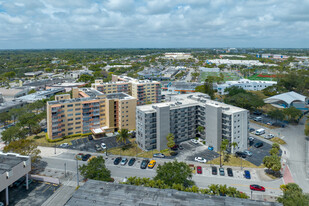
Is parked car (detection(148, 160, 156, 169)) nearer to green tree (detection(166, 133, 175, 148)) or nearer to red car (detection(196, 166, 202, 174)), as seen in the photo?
green tree (detection(166, 133, 175, 148))

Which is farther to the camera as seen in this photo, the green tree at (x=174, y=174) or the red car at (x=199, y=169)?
the red car at (x=199, y=169)

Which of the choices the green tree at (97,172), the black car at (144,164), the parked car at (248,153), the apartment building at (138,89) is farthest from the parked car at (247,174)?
the apartment building at (138,89)

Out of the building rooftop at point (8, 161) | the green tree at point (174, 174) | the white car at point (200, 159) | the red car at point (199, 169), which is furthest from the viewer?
the white car at point (200, 159)

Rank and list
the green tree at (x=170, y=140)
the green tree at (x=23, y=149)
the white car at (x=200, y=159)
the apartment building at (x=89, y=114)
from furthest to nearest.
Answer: the apartment building at (x=89, y=114)
the green tree at (x=170, y=140)
the white car at (x=200, y=159)
the green tree at (x=23, y=149)

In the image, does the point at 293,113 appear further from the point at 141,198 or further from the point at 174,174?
the point at 141,198

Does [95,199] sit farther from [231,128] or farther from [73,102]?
[73,102]

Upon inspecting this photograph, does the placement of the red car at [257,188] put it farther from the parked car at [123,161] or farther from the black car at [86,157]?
the black car at [86,157]

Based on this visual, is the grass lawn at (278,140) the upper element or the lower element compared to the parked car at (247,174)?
upper
